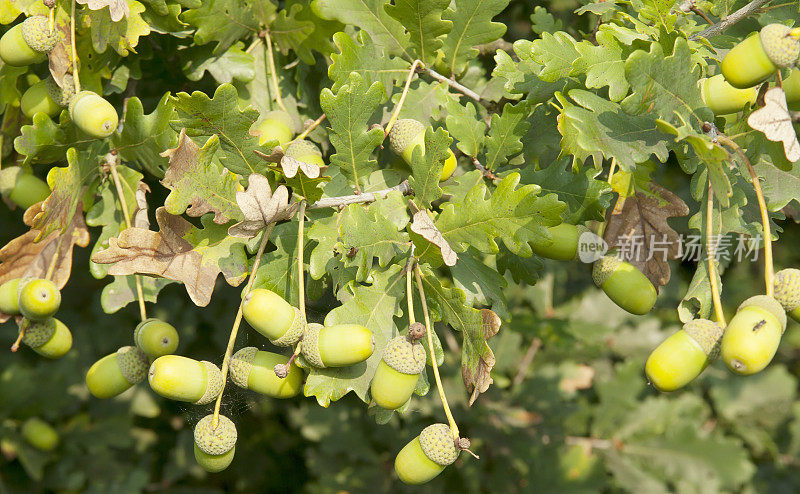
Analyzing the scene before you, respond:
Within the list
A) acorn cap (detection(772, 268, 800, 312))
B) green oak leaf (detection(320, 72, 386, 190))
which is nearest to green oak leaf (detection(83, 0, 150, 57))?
green oak leaf (detection(320, 72, 386, 190))

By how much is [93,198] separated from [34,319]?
0.29 metres

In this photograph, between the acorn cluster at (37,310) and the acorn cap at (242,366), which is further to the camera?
the acorn cluster at (37,310)

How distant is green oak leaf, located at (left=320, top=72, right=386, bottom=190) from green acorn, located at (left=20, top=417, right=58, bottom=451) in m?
1.98

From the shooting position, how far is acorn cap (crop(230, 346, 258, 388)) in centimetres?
117

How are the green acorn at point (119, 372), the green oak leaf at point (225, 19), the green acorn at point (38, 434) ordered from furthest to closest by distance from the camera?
the green acorn at point (38, 434) → the green oak leaf at point (225, 19) → the green acorn at point (119, 372)

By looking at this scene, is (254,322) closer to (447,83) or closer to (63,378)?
(447,83)

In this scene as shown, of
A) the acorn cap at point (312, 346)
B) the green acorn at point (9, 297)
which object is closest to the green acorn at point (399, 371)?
the acorn cap at point (312, 346)

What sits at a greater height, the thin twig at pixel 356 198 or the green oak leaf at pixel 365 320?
the thin twig at pixel 356 198

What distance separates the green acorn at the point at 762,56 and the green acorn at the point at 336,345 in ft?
2.38

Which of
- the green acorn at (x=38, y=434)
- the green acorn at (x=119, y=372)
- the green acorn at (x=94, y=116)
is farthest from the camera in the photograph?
the green acorn at (x=38, y=434)

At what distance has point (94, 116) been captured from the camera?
4.00 feet

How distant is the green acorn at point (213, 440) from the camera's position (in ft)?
3.82

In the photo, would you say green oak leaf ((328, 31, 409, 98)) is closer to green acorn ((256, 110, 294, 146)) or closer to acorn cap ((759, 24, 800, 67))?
green acorn ((256, 110, 294, 146))

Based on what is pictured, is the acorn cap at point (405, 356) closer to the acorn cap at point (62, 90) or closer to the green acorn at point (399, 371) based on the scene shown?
the green acorn at point (399, 371)
